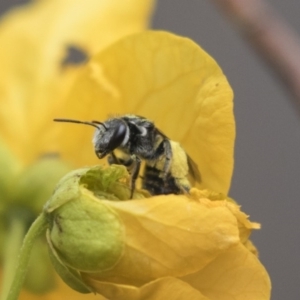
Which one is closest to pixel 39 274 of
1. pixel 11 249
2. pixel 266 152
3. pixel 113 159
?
pixel 11 249

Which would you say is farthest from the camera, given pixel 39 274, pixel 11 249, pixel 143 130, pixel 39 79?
pixel 39 79

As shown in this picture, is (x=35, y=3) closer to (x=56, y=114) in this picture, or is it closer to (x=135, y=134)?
(x=56, y=114)

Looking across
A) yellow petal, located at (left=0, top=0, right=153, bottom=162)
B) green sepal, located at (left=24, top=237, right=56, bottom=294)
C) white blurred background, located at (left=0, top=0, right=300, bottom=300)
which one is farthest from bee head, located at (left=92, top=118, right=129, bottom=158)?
white blurred background, located at (left=0, top=0, right=300, bottom=300)

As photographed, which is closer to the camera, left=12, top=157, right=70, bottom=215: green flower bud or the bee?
the bee

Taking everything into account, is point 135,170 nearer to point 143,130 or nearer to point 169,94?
point 143,130

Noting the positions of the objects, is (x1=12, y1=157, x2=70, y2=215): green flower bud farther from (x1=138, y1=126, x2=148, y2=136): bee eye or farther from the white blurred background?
the white blurred background

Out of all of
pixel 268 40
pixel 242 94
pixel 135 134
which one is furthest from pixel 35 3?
pixel 242 94
